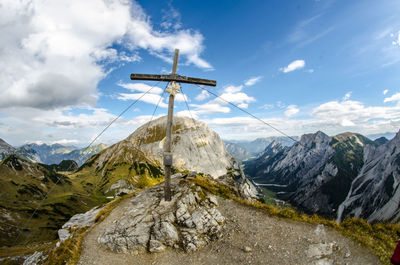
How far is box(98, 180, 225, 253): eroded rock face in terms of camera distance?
13047 millimetres

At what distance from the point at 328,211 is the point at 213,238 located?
238 meters

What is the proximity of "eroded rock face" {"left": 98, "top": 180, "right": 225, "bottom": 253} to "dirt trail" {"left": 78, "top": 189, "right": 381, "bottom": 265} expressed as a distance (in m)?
0.51

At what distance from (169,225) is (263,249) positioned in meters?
6.81

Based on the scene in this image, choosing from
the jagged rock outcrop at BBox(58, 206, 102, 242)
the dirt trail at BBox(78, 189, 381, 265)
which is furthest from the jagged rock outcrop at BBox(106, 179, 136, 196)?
the dirt trail at BBox(78, 189, 381, 265)

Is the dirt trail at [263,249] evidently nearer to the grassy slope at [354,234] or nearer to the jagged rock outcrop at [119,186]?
the grassy slope at [354,234]

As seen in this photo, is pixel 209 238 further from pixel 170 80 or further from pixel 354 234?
pixel 170 80

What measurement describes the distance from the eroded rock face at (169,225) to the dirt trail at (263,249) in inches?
20.0

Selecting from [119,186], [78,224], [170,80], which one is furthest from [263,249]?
[119,186]

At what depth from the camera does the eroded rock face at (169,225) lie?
13.0 meters

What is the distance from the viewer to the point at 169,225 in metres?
13.9

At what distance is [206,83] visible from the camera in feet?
51.4

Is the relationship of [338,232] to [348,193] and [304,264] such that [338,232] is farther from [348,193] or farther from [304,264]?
[348,193]

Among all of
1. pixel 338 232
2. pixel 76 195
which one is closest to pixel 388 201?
pixel 338 232

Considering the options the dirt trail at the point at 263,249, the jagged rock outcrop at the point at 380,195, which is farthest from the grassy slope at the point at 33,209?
the jagged rock outcrop at the point at 380,195
